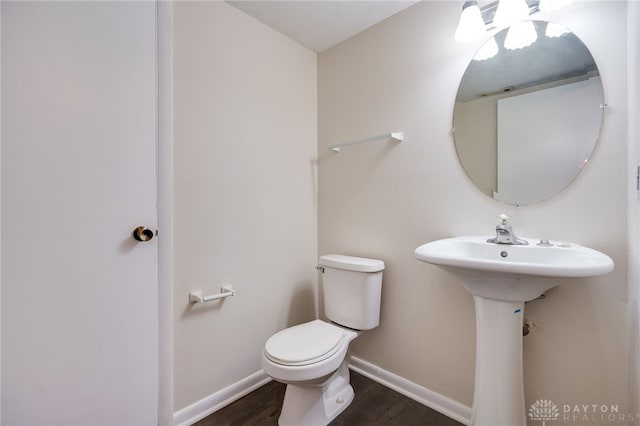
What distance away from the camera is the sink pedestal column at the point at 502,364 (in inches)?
41.4

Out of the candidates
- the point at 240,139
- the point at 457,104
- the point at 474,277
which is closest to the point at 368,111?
the point at 457,104

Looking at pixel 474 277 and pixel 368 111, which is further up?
pixel 368 111

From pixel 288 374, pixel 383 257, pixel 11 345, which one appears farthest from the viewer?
pixel 383 257

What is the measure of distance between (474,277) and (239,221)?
1.18 m

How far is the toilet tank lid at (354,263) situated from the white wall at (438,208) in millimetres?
125

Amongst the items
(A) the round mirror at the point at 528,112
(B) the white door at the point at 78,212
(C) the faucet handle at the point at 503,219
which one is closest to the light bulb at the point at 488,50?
(A) the round mirror at the point at 528,112

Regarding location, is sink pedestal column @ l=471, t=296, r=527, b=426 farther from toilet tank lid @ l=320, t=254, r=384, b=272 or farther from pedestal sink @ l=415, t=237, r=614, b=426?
toilet tank lid @ l=320, t=254, r=384, b=272

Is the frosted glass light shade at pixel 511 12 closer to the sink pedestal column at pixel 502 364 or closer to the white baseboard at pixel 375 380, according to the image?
the sink pedestal column at pixel 502 364

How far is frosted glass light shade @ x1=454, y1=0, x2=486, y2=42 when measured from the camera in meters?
1.24

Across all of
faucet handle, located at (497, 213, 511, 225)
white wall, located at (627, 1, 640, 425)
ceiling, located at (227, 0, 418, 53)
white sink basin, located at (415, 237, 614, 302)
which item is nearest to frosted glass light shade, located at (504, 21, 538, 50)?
white wall, located at (627, 1, 640, 425)

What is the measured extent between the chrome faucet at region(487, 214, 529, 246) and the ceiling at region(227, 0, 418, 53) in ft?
4.17

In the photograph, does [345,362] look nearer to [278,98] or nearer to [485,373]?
[485,373]

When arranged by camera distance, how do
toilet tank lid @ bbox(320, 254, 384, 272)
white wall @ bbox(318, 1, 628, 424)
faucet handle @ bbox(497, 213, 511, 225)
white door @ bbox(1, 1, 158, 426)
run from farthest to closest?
toilet tank lid @ bbox(320, 254, 384, 272) → faucet handle @ bbox(497, 213, 511, 225) → white wall @ bbox(318, 1, 628, 424) → white door @ bbox(1, 1, 158, 426)

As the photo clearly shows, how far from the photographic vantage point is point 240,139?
157 cm
